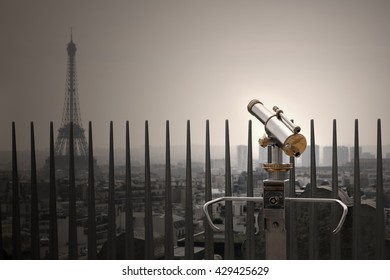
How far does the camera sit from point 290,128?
176 centimetres

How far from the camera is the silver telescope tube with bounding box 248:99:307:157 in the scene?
1717mm

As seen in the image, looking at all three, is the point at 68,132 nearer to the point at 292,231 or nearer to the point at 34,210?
the point at 34,210

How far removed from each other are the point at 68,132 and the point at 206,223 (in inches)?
31.1

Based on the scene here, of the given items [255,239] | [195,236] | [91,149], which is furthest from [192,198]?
[91,149]

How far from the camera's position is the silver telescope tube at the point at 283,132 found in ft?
5.63

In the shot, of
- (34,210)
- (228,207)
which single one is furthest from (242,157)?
(34,210)

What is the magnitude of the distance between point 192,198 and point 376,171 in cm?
83

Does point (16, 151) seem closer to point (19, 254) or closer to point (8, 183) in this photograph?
point (8, 183)

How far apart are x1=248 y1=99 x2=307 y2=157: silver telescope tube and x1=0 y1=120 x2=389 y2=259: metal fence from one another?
568 mm

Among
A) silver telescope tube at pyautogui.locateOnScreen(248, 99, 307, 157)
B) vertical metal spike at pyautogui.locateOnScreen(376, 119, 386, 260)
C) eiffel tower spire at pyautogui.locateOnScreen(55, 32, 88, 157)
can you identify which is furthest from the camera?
Result: eiffel tower spire at pyautogui.locateOnScreen(55, 32, 88, 157)

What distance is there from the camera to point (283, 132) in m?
1.75

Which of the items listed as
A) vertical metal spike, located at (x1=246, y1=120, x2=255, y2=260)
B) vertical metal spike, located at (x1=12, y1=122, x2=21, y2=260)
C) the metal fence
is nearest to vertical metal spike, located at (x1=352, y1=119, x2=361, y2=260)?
the metal fence

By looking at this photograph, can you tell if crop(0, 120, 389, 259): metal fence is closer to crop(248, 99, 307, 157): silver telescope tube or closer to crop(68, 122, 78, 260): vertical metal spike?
crop(68, 122, 78, 260): vertical metal spike

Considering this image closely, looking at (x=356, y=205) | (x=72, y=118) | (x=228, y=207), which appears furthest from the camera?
(x=72, y=118)
